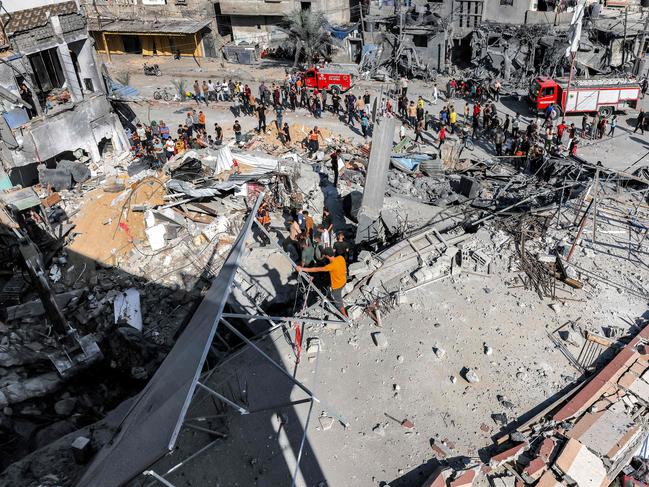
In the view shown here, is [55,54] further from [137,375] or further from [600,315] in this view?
[600,315]

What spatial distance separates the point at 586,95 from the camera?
74.8 ft

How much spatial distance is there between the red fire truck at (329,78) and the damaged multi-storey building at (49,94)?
9.62 m

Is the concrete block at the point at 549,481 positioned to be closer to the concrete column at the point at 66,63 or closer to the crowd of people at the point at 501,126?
the crowd of people at the point at 501,126

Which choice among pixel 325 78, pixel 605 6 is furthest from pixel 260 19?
pixel 605 6

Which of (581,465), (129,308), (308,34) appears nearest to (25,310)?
(129,308)

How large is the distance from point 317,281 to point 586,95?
58.0ft

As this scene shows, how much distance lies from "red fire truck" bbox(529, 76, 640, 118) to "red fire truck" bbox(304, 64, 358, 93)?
8.85 m

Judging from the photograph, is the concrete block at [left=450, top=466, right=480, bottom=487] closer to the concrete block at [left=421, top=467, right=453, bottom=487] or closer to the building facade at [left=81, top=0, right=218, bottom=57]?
the concrete block at [left=421, top=467, right=453, bottom=487]

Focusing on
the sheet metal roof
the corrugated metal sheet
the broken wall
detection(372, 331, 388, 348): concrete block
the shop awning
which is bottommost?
detection(372, 331, 388, 348): concrete block

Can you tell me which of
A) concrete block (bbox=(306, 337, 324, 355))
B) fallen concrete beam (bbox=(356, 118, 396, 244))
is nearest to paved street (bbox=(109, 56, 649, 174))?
fallen concrete beam (bbox=(356, 118, 396, 244))

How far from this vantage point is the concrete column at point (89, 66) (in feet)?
66.7

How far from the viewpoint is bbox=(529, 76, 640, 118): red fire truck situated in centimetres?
2275

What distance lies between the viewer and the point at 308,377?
9.21 m

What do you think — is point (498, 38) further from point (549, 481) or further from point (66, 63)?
point (549, 481)
